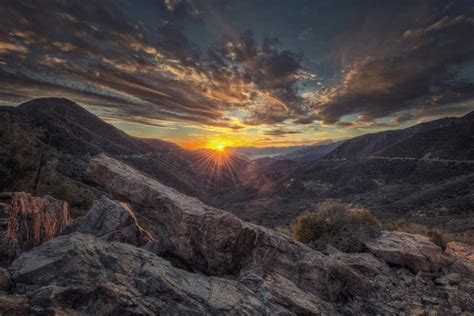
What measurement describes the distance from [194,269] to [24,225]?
5614 mm

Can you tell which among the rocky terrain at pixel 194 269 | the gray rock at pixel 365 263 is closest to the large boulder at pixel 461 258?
the rocky terrain at pixel 194 269

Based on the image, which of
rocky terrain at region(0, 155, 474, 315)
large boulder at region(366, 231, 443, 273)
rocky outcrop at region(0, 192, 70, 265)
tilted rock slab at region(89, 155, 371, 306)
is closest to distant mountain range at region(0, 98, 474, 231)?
rocky outcrop at region(0, 192, 70, 265)

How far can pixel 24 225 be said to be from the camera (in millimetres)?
7086

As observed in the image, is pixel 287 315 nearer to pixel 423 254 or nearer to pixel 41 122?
pixel 423 254

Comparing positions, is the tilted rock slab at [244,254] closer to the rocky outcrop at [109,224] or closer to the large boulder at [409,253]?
the rocky outcrop at [109,224]

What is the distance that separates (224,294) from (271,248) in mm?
3220

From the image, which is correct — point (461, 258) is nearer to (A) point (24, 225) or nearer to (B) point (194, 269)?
(B) point (194, 269)

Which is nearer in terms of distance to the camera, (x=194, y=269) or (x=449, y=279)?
(x=194, y=269)

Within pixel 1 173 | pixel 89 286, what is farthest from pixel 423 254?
pixel 1 173

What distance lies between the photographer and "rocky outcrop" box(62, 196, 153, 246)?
28.2ft

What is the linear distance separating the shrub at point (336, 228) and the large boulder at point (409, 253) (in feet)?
2.60

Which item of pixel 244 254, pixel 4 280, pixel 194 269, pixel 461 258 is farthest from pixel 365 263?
pixel 4 280

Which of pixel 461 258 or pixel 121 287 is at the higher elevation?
pixel 121 287

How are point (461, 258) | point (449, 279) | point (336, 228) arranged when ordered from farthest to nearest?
point (336, 228) < point (461, 258) < point (449, 279)
